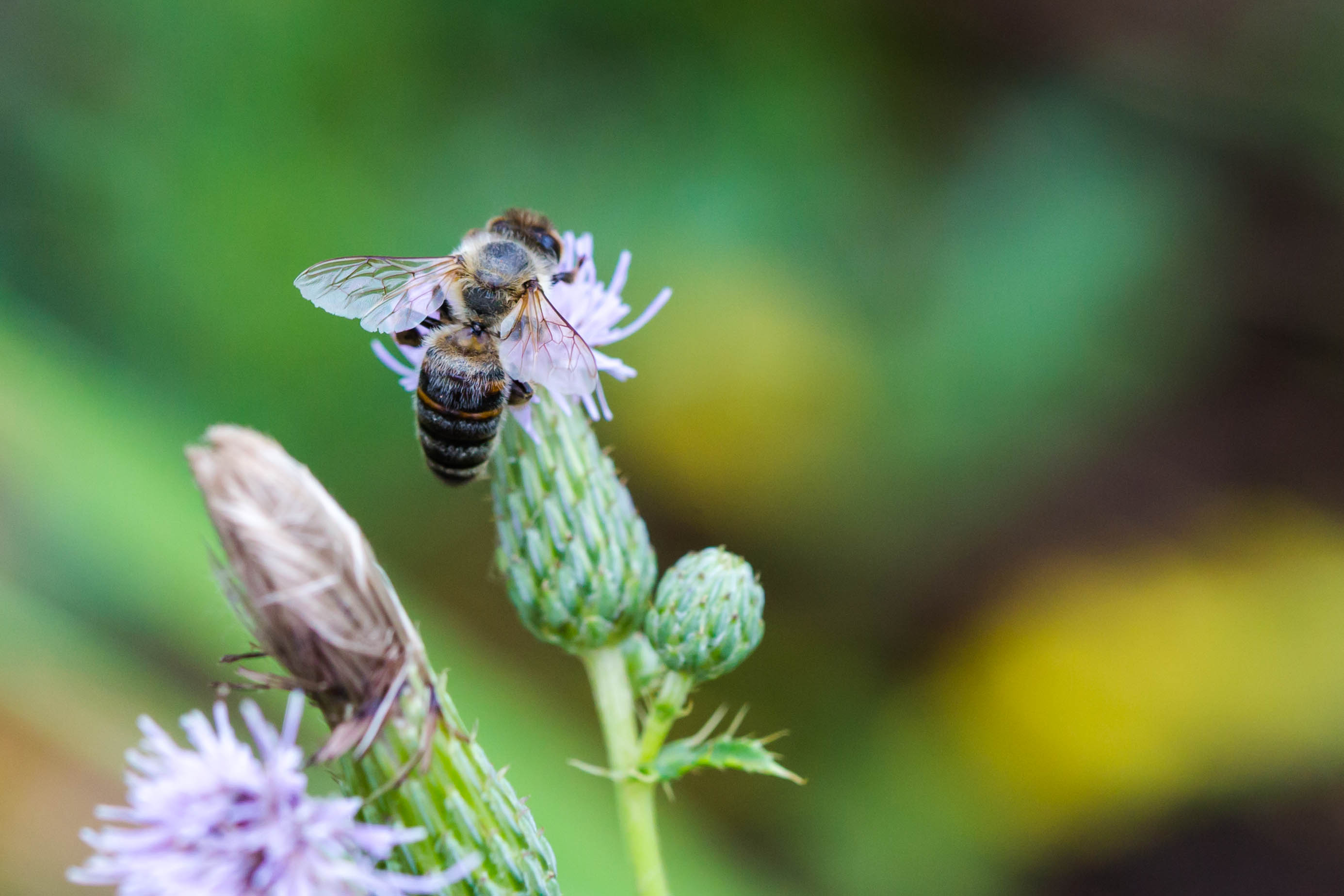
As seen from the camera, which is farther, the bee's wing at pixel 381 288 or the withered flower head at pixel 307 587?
the bee's wing at pixel 381 288

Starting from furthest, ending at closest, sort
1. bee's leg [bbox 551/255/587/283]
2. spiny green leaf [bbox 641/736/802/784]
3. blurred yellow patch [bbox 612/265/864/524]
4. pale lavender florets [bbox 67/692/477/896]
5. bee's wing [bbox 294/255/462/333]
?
blurred yellow patch [bbox 612/265/864/524] < bee's leg [bbox 551/255/587/283] < bee's wing [bbox 294/255/462/333] < spiny green leaf [bbox 641/736/802/784] < pale lavender florets [bbox 67/692/477/896]

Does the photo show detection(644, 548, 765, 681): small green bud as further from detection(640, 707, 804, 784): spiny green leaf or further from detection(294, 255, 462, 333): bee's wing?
detection(294, 255, 462, 333): bee's wing

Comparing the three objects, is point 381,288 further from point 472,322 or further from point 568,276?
point 568,276

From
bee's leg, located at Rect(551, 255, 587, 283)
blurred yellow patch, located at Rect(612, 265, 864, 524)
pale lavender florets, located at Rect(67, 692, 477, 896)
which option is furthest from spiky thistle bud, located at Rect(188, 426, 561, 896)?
blurred yellow patch, located at Rect(612, 265, 864, 524)

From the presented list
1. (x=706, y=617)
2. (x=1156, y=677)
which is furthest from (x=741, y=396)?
(x=706, y=617)

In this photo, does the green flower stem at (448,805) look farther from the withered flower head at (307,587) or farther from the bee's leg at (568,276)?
the bee's leg at (568,276)

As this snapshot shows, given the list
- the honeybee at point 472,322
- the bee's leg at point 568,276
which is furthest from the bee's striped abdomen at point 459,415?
the bee's leg at point 568,276
